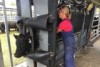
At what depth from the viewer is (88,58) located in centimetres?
319

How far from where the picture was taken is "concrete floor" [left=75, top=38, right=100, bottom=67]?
2846 mm

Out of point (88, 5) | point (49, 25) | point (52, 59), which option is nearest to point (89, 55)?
point (88, 5)

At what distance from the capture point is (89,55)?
339 cm

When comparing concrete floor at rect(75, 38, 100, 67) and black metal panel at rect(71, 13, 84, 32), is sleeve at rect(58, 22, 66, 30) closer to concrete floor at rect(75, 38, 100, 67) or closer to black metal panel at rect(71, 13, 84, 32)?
black metal panel at rect(71, 13, 84, 32)

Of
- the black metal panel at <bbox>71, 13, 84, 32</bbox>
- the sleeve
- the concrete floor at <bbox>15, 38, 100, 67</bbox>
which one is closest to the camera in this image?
the sleeve

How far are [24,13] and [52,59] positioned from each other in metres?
0.86

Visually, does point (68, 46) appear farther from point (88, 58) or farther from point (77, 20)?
point (88, 58)

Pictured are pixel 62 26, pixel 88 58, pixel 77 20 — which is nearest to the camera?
pixel 62 26

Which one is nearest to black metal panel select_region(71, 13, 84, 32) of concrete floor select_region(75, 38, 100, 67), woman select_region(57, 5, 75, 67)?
woman select_region(57, 5, 75, 67)

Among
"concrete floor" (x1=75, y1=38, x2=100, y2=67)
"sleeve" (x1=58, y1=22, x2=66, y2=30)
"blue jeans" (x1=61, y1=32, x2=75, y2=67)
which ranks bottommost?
"concrete floor" (x1=75, y1=38, x2=100, y2=67)

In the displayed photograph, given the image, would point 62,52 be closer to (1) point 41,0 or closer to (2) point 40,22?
(2) point 40,22

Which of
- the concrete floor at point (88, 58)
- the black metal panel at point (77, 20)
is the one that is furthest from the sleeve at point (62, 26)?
the concrete floor at point (88, 58)

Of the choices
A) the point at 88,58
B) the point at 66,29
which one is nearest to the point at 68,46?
the point at 66,29

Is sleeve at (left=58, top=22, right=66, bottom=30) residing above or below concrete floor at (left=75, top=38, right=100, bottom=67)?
above
